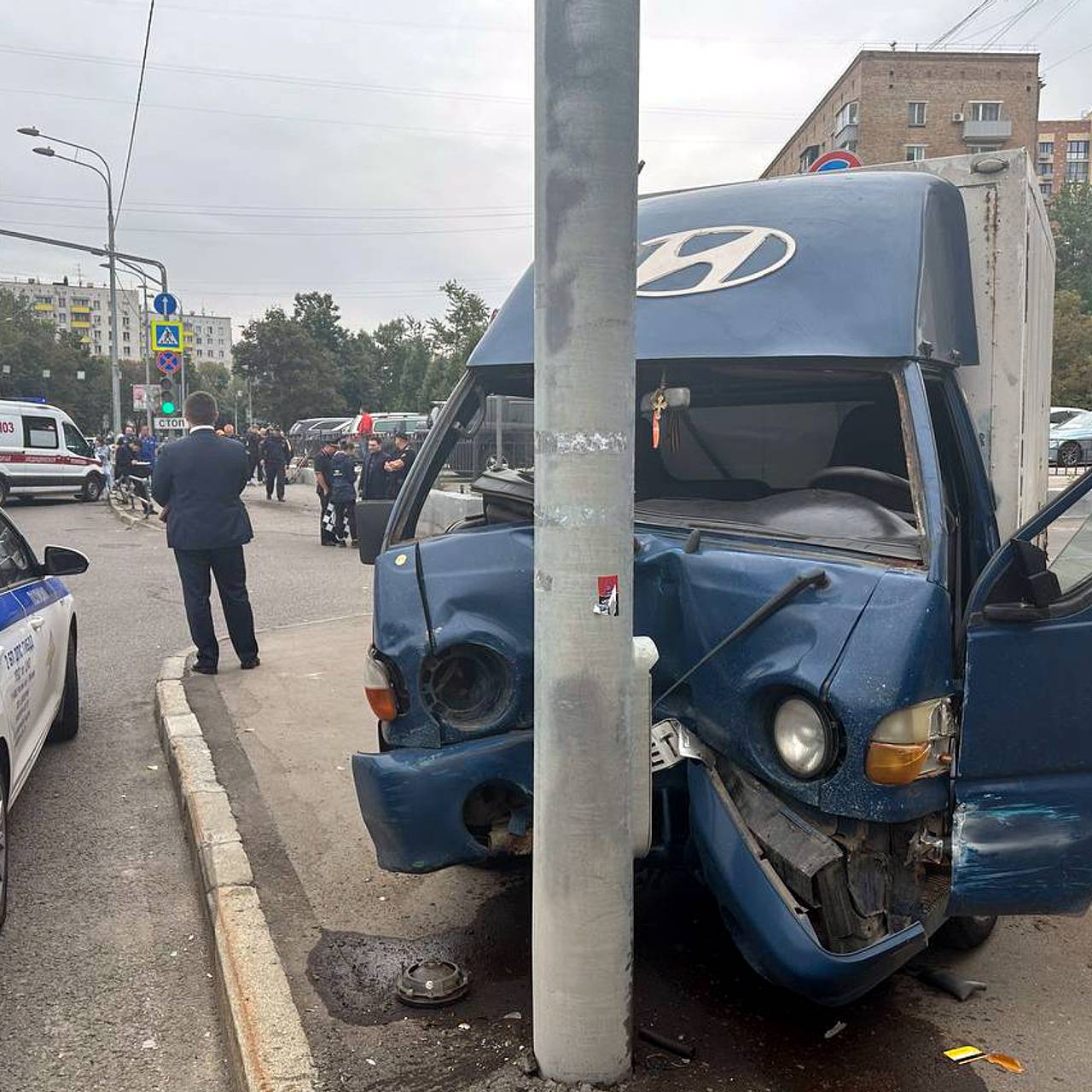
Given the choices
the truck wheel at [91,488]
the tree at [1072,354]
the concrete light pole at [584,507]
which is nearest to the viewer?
the concrete light pole at [584,507]

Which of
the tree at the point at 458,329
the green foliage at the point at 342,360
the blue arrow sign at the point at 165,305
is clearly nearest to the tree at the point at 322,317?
the green foliage at the point at 342,360

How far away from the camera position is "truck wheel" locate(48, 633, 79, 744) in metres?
6.18

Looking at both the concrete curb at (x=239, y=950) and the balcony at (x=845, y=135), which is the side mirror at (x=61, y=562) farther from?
the balcony at (x=845, y=135)

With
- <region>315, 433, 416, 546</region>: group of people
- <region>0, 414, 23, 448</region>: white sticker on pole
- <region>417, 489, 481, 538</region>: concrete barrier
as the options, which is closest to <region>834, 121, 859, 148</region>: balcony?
<region>0, 414, 23, 448</region>: white sticker on pole

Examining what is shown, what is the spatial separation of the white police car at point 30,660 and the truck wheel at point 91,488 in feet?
72.6

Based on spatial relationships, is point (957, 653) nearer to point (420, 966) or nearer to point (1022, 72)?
point (420, 966)

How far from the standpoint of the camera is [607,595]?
2.62 meters

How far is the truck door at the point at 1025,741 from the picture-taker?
8.98ft

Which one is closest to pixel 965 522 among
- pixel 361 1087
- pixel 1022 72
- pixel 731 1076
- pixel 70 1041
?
pixel 731 1076

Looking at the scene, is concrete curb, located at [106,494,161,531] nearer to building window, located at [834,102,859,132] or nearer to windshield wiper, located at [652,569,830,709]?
windshield wiper, located at [652,569,830,709]

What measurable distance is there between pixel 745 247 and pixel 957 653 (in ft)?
5.59

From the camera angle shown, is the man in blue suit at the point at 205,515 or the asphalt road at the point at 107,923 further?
the man in blue suit at the point at 205,515

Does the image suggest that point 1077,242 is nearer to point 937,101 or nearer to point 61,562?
point 937,101

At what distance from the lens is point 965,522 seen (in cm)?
394
